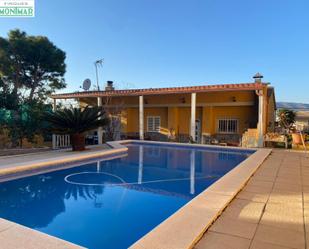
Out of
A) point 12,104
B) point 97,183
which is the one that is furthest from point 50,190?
point 12,104

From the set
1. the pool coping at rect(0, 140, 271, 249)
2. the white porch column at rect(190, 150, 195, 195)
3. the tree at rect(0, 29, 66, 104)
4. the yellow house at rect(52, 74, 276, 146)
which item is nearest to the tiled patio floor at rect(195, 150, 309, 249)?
the pool coping at rect(0, 140, 271, 249)

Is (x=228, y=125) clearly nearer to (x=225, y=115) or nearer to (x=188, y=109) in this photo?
(x=225, y=115)

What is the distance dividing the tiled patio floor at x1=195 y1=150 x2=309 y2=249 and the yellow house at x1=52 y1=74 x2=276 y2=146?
9.19 metres

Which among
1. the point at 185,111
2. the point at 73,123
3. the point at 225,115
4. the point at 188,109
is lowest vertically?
the point at 73,123

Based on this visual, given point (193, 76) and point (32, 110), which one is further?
point (193, 76)

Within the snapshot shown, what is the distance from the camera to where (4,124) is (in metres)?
12.8

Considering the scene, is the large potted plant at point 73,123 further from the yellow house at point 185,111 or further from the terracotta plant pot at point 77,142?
the yellow house at point 185,111

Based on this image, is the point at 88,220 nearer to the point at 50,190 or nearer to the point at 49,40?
the point at 50,190

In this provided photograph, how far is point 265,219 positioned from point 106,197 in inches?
137

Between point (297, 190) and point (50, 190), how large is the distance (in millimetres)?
5821

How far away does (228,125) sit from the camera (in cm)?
1764

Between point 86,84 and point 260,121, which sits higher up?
point 86,84

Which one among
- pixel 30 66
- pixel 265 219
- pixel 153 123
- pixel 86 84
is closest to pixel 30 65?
pixel 30 66

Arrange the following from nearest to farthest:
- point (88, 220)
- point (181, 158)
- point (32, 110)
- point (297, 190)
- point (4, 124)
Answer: point (88, 220), point (297, 190), point (181, 158), point (4, 124), point (32, 110)
